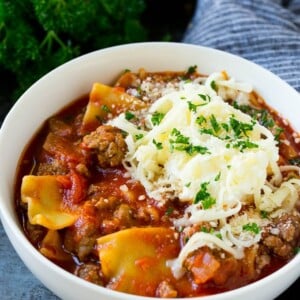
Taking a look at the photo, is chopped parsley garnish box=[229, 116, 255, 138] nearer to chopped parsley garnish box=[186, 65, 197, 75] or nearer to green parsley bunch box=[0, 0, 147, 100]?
chopped parsley garnish box=[186, 65, 197, 75]

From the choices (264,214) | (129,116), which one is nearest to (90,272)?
(264,214)

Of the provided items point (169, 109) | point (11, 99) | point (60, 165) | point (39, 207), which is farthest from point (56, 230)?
point (11, 99)

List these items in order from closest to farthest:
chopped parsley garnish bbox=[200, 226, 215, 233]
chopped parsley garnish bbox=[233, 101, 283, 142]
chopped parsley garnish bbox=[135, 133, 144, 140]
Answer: chopped parsley garnish bbox=[200, 226, 215, 233] → chopped parsley garnish bbox=[135, 133, 144, 140] → chopped parsley garnish bbox=[233, 101, 283, 142]

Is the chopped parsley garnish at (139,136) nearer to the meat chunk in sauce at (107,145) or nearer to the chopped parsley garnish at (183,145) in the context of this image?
the meat chunk in sauce at (107,145)

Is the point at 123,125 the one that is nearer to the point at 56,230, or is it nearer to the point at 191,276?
the point at 56,230

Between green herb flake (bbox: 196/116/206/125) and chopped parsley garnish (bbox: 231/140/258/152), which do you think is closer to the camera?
chopped parsley garnish (bbox: 231/140/258/152)

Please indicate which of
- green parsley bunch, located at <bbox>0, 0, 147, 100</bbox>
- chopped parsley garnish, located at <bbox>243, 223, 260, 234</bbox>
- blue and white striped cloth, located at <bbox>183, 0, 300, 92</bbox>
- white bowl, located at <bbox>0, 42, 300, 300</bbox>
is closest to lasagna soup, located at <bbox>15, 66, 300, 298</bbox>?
chopped parsley garnish, located at <bbox>243, 223, 260, 234</bbox>

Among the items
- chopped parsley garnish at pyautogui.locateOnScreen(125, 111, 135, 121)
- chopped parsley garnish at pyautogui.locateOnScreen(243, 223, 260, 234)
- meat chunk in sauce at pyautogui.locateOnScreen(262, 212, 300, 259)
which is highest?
chopped parsley garnish at pyautogui.locateOnScreen(125, 111, 135, 121)

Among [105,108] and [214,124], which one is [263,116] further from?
[105,108]
